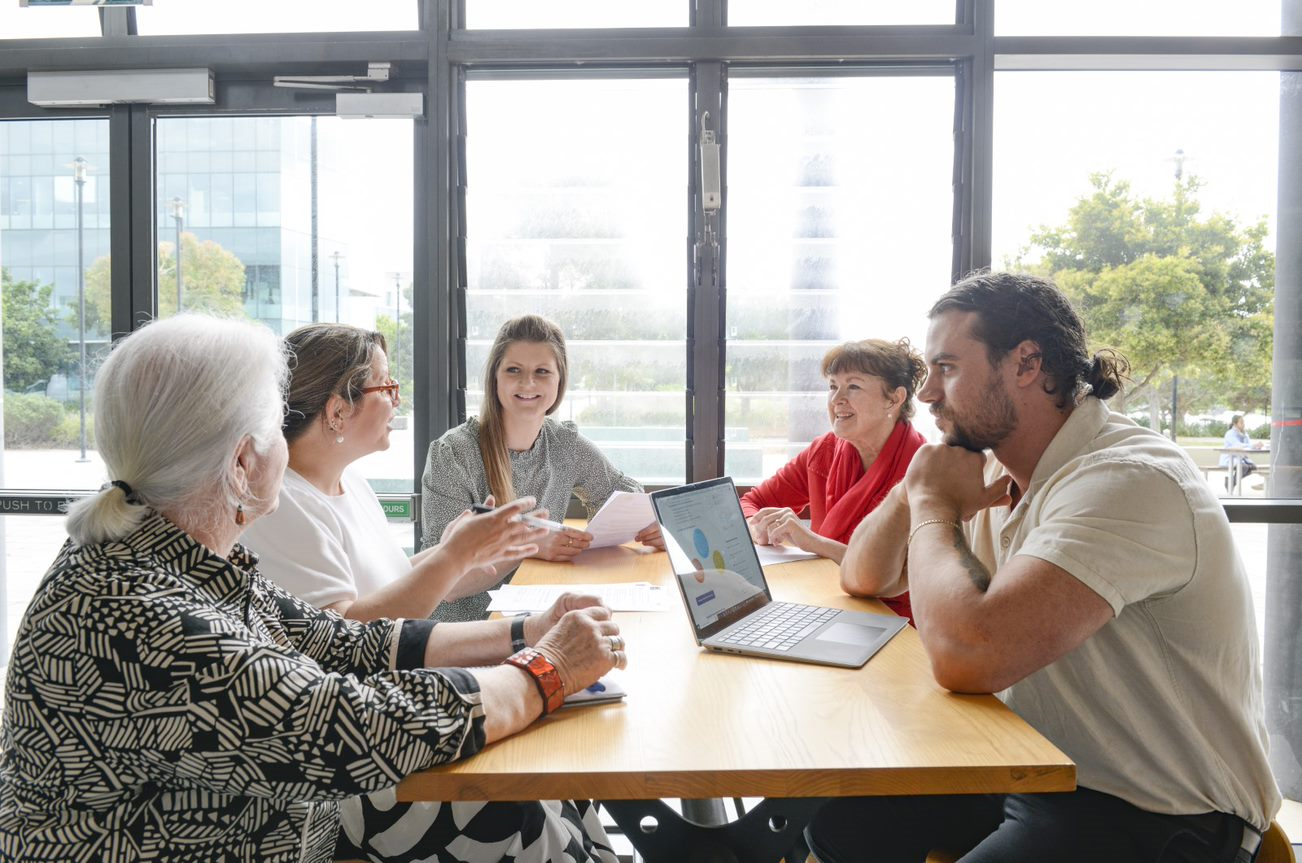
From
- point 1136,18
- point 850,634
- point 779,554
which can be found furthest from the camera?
point 1136,18

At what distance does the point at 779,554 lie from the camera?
260cm

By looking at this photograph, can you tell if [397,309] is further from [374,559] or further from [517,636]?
[517,636]

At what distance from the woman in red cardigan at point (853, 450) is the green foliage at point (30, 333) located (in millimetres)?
2486

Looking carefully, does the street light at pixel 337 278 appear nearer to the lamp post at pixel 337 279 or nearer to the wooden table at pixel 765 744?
the lamp post at pixel 337 279

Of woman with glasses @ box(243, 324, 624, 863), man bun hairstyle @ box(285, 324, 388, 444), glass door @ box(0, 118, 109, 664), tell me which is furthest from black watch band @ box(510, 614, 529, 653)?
glass door @ box(0, 118, 109, 664)

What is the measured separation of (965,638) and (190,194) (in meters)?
3.05

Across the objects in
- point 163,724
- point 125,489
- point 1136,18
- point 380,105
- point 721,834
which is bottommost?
point 721,834

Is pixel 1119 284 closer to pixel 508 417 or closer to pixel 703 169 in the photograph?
pixel 703 169

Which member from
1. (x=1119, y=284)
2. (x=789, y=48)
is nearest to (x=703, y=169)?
(x=789, y=48)

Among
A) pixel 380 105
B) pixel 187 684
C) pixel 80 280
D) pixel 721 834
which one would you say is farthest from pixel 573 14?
pixel 187 684

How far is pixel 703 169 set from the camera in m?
3.21

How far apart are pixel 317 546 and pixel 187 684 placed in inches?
30.4

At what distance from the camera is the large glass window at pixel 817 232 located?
3.30 m

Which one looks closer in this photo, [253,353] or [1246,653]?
[253,353]
